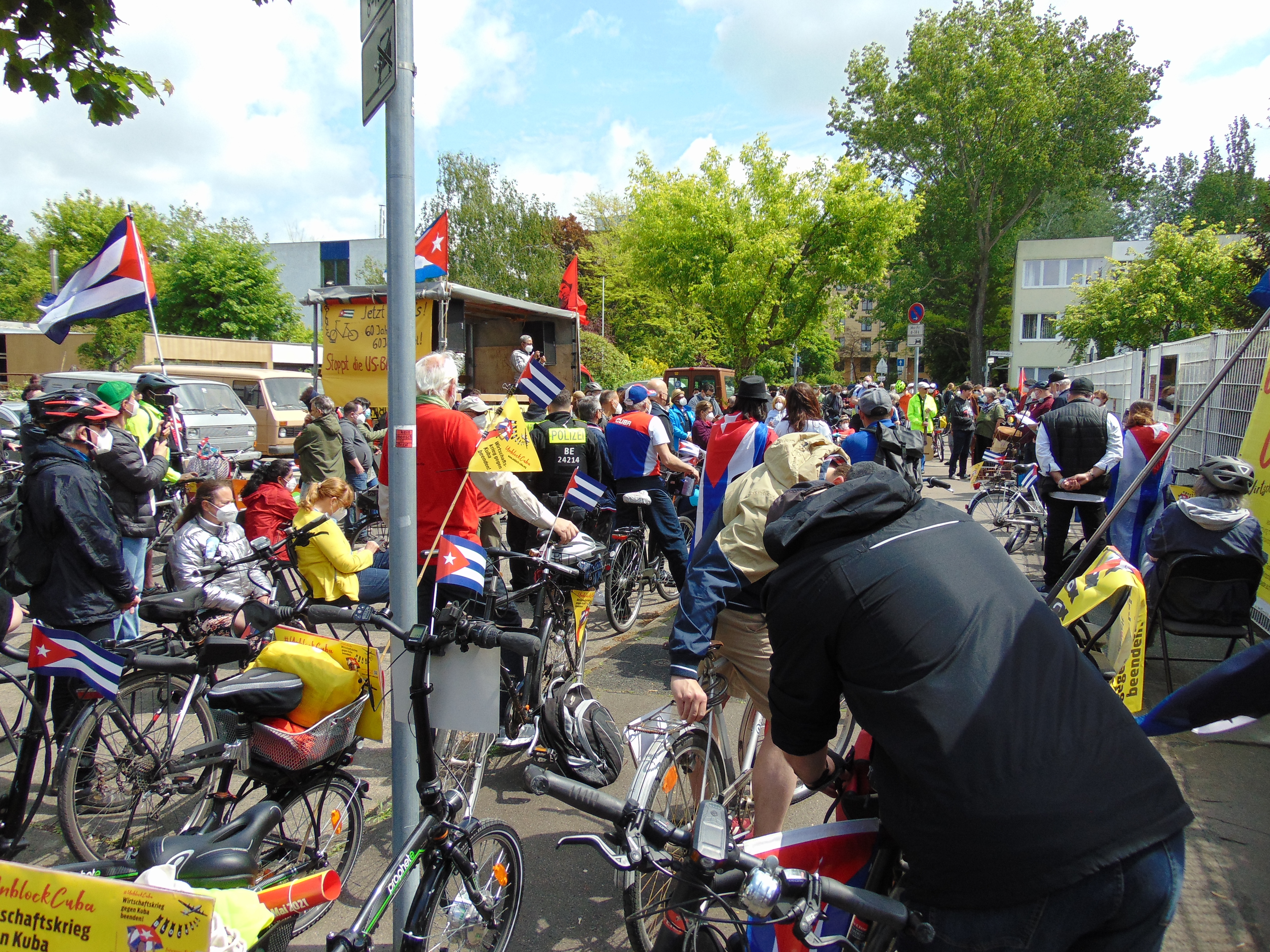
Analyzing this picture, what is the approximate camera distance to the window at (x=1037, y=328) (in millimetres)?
46125

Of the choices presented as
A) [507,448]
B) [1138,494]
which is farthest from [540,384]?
[1138,494]

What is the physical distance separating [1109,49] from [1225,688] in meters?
49.0

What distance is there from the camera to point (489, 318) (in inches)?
549

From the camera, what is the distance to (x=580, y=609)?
4277 mm

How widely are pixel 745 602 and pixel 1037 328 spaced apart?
50073 millimetres

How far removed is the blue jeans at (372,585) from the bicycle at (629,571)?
200 centimetres

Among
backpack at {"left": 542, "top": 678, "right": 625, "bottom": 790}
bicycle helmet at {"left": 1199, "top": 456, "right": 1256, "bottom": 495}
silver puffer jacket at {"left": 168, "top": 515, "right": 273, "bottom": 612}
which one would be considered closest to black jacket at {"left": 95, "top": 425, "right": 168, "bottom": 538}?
silver puffer jacket at {"left": 168, "top": 515, "right": 273, "bottom": 612}

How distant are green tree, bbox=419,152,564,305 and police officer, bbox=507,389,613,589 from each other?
27512 millimetres

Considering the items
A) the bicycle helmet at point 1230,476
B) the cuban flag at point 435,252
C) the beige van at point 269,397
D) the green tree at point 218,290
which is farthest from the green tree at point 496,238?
the bicycle helmet at point 1230,476

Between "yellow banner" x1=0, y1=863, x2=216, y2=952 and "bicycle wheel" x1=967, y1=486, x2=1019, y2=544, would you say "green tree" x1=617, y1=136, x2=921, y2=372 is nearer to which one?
"bicycle wheel" x1=967, y1=486, x2=1019, y2=544

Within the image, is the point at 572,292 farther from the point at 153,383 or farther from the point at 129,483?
the point at 129,483

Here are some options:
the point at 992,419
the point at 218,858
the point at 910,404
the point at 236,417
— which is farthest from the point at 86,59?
the point at 910,404

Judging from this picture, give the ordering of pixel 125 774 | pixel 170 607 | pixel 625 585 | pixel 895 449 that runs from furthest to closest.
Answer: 1. pixel 625 585
2. pixel 895 449
3. pixel 170 607
4. pixel 125 774

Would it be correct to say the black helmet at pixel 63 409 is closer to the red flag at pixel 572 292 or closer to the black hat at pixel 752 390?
the black hat at pixel 752 390
